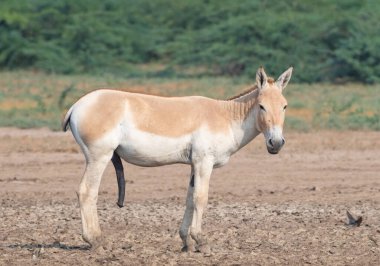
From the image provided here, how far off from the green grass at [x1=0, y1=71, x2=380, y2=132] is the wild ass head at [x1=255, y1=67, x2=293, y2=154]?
10202mm

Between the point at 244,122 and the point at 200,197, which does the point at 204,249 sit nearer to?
the point at 200,197

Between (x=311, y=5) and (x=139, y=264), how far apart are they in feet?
96.8

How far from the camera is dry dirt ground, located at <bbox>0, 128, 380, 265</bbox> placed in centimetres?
998

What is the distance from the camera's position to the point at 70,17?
1571 inches

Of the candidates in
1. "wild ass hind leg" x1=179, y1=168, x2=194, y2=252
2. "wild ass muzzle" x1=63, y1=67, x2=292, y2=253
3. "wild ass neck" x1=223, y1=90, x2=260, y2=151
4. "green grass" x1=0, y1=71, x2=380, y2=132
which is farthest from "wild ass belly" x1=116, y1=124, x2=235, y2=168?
"green grass" x1=0, y1=71, x2=380, y2=132

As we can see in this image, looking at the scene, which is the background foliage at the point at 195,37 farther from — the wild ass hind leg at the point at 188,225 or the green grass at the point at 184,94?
the wild ass hind leg at the point at 188,225

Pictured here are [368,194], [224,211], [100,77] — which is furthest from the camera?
[100,77]

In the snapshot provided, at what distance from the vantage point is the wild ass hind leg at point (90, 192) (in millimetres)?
9562

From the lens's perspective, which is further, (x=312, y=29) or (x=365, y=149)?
(x=312, y=29)

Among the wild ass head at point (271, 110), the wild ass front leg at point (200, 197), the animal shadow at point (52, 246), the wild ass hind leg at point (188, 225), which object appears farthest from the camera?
the animal shadow at point (52, 246)

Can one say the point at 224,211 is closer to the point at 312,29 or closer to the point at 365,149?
the point at 365,149

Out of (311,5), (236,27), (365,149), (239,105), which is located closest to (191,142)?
(239,105)

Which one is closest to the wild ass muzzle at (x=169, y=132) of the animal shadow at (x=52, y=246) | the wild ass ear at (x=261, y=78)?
the wild ass ear at (x=261, y=78)

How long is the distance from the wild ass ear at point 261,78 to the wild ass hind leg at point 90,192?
1.43 metres
